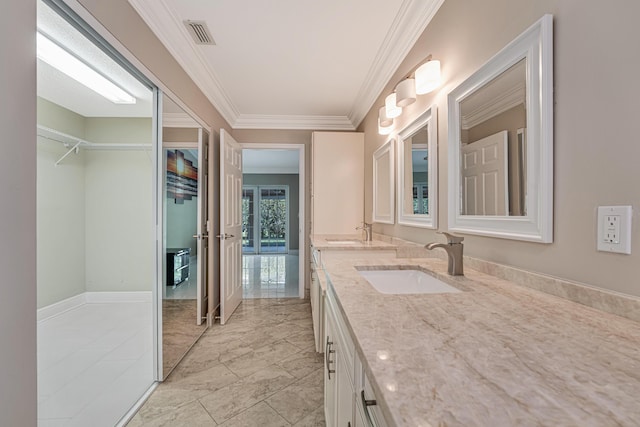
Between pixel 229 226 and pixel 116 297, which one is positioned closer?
pixel 229 226

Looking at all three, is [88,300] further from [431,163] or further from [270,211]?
[270,211]

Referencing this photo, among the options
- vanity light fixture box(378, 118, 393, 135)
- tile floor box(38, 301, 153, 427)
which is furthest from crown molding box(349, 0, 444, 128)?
tile floor box(38, 301, 153, 427)

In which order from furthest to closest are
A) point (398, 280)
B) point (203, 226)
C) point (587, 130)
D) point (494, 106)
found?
point (203, 226), point (398, 280), point (494, 106), point (587, 130)

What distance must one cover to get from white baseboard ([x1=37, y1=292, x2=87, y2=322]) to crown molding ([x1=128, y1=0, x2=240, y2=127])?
8.60ft

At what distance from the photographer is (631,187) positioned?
0.72m

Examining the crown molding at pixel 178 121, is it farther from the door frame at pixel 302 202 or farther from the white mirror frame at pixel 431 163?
the white mirror frame at pixel 431 163

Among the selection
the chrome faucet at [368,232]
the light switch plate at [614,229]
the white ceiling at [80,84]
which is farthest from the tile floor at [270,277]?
the light switch plate at [614,229]

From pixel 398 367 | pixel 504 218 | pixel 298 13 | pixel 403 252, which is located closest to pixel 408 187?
pixel 403 252

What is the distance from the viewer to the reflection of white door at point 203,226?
2.83 meters

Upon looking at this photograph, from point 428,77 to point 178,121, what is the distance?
185 cm

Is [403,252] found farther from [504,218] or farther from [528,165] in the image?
[528,165]

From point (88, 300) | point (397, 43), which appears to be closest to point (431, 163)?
point (397, 43)

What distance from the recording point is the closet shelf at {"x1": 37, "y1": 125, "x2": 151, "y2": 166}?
2.85 m

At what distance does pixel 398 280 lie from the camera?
4.70 feet
